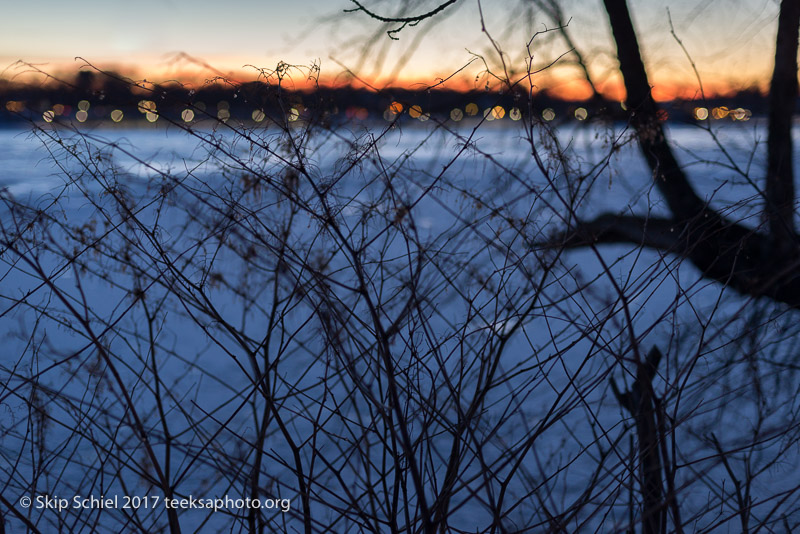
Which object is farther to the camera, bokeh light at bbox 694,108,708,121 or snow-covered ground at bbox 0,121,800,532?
bokeh light at bbox 694,108,708,121

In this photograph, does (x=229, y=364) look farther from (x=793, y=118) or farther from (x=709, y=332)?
(x=793, y=118)

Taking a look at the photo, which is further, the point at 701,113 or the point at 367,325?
the point at 701,113

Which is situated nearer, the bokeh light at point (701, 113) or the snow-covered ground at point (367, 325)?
the snow-covered ground at point (367, 325)

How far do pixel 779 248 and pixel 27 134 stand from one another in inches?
132

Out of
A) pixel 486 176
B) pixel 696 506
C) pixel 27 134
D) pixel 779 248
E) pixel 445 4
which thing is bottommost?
pixel 696 506

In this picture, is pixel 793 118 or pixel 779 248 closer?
pixel 779 248

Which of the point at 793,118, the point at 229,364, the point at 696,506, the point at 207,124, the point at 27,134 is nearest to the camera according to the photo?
the point at 207,124

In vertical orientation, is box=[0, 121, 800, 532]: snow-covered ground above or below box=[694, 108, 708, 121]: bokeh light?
below

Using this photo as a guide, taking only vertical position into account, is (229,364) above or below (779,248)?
above

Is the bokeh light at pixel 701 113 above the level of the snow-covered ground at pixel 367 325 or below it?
above

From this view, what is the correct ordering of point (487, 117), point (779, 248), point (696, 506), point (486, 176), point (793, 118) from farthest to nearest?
point (696, 506) < point (793, 118) < point (779, 248) < point (486, 176) < point (487, 117)

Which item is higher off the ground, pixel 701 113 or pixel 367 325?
pixel 701 113

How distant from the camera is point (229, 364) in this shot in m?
5.58

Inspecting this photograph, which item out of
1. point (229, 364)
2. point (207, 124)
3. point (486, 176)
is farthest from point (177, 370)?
point (207, 124)
